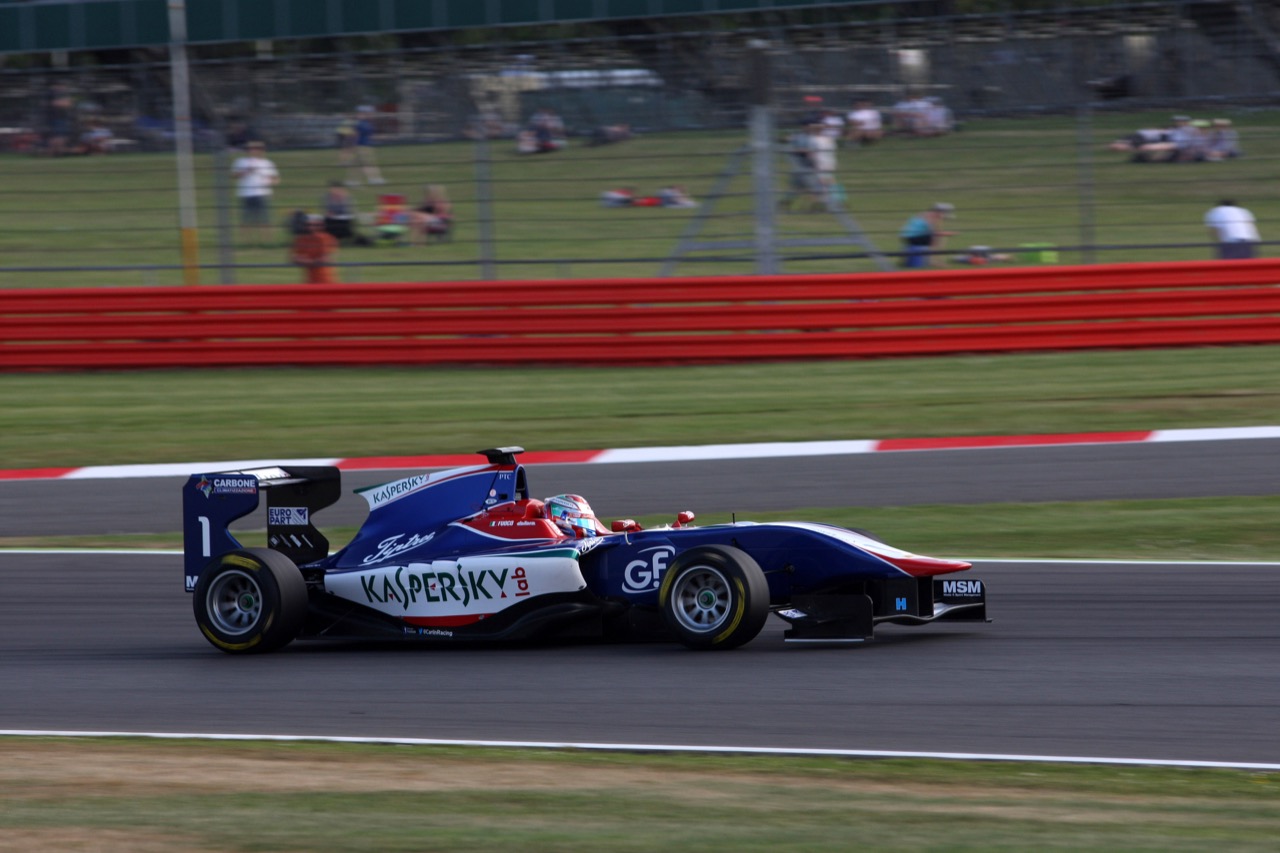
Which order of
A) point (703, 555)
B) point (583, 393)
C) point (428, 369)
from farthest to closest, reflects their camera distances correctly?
point (428, 369)
point (583, 393)
point (703, 555)

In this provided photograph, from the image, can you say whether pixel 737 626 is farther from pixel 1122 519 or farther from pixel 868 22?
pixel 868 22

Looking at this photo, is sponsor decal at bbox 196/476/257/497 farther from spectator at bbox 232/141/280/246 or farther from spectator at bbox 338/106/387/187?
spectator at bbox 232/141/280/246

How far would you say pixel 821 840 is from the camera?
177 inches

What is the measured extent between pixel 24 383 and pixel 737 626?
12116mm

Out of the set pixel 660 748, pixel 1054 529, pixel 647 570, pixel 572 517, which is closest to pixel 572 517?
pixel 572 517

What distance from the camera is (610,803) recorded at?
5.00 meters

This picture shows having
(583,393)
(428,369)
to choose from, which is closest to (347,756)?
(583,393)

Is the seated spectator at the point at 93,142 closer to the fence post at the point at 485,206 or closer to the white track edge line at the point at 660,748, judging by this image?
the fence post at the point at 485,206

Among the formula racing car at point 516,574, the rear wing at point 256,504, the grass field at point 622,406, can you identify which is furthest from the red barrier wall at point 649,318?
the formula racing car at point 516,574

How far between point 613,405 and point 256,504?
23.6 feet

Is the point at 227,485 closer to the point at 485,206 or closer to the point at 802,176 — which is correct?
the point at 485,206

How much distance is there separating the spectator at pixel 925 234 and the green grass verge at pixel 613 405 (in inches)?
61.5

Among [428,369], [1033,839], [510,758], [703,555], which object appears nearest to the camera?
[1033,839]

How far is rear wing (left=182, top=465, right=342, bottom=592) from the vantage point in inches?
307
